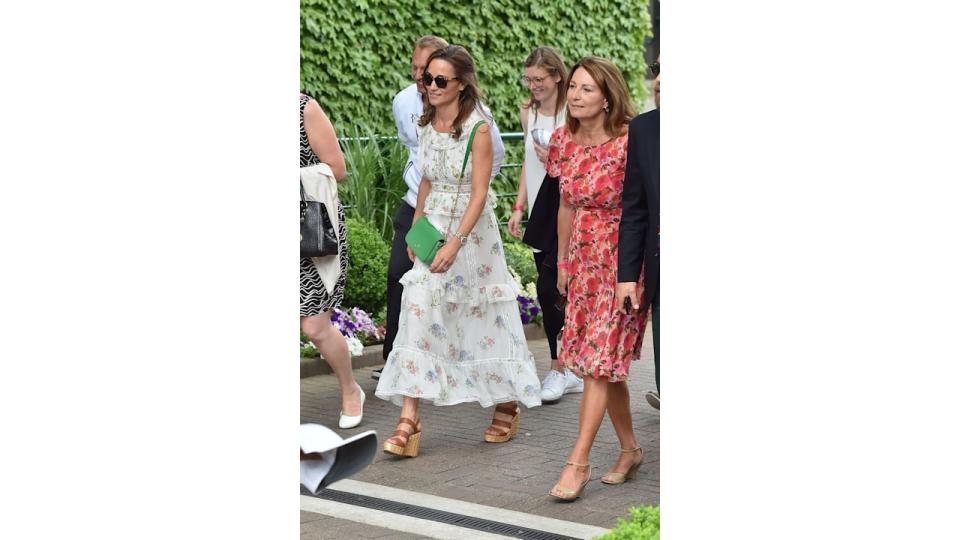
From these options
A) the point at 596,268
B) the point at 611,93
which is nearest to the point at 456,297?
the point at 596,268

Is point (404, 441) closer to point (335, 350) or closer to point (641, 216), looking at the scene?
point (335, 350)

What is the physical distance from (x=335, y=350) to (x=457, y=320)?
71 centimetres

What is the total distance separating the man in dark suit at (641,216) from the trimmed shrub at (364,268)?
4221 millimetres

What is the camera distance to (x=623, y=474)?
18.7 feet

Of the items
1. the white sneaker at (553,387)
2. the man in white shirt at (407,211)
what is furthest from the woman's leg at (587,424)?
the white sneaker at (553,387)

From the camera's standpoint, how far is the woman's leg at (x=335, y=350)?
662cm

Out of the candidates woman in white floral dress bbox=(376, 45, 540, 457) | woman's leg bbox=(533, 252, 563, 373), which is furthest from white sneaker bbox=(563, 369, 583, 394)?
woman in white floral dress bbox=(376, 45, 540, 457)
